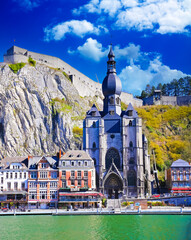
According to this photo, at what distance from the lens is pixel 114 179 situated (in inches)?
2500

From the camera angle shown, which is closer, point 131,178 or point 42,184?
point 42,184

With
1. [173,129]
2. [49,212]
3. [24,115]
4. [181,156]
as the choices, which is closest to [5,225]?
[49,212]

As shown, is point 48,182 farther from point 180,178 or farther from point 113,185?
point 180,178

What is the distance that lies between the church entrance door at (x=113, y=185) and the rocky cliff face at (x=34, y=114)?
57.7 ft

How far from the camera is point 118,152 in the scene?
65.9 meters

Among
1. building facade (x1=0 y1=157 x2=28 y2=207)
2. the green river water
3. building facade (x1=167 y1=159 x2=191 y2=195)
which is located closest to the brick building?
building facade (x1=0 y1=157 x2=28 y2=207)

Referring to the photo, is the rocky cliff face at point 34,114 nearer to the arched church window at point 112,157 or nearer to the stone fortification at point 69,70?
the stone fortification at point 69,70

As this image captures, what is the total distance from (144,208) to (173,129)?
157 ft

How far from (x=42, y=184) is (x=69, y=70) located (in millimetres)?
51033

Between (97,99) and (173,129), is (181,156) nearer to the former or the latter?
(173,129)

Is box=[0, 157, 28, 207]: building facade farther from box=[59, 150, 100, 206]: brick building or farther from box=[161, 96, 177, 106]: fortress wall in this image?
box=[161, 96, 177, 106]: fortress wall

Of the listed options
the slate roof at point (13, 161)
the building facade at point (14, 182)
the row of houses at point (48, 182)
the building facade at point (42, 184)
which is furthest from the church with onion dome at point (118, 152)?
the building facade at point (14, 182)

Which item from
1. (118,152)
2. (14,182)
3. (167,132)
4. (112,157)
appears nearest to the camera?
(14,182)

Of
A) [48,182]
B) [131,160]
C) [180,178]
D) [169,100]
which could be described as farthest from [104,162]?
[169,100]
